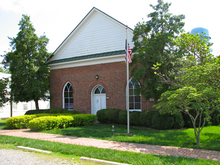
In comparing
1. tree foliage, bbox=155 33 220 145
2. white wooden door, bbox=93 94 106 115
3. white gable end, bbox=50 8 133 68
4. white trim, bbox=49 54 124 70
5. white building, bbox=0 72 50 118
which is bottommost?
white building, bbox=0 72 50 118

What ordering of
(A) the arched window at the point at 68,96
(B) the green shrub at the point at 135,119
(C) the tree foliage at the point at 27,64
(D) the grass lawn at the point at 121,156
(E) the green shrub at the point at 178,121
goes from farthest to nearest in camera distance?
1. (A) the arched window at the point at 68,96
2. (C) the tree foliage at the point at 27,64
3. (B) the green shrub at the point at 135,119
4. (E) the green shrub at the point at 178,121
5. (D) the grass lawn at the point at 121,156

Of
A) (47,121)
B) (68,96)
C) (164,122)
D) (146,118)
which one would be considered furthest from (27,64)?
(164,122)

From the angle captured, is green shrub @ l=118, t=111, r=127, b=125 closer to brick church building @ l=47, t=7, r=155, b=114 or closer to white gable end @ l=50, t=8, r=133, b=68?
brick church building @ l=47, t=7, r=155, b=114

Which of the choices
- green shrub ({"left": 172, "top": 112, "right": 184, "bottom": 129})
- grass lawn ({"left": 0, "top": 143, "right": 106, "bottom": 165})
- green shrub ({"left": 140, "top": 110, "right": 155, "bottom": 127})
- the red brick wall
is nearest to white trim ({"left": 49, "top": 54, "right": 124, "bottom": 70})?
the red brick wall

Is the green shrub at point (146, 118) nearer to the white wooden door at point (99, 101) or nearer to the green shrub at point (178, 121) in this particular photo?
the green shrub at point (178, 121)

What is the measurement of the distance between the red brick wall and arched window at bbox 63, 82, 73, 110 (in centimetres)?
38

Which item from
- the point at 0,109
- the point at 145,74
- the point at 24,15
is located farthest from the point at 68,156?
the point at 0,109

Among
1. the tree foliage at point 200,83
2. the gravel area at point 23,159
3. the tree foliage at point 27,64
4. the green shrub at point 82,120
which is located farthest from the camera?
the tree foliage at point 27,64

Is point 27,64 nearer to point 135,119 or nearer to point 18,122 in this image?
point 18,122

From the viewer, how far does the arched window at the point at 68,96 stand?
20894mm

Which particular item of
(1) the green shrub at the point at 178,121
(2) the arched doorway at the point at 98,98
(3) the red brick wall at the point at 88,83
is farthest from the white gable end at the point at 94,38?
(1) the green shrub at the point at 178,121

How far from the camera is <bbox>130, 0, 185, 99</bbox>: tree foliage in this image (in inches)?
500

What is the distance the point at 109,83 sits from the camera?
18.1m

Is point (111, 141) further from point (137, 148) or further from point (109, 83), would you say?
Answer: point (109, 83)
